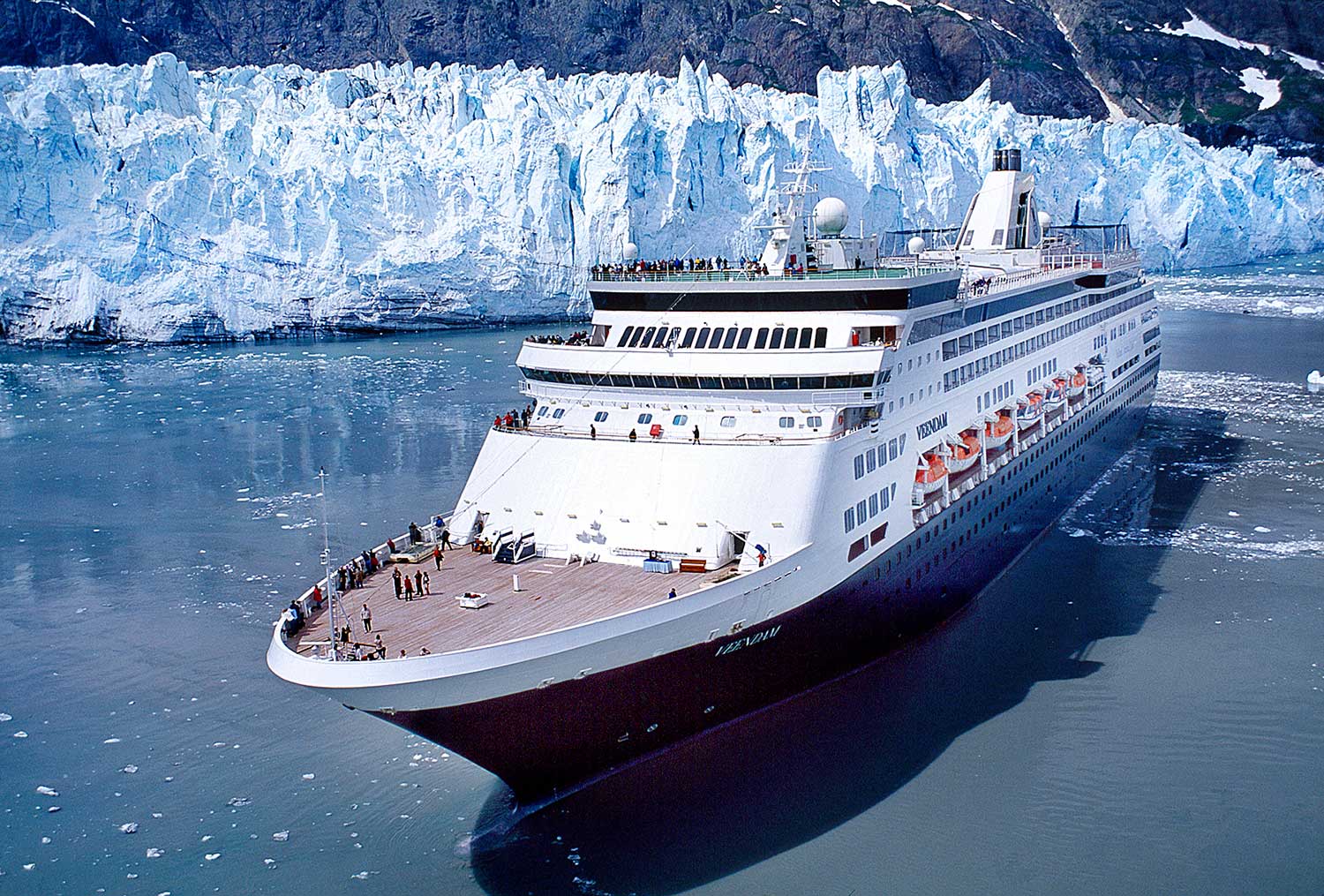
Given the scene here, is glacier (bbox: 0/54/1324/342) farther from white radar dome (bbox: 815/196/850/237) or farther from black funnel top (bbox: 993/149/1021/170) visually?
white radar dome (bbox: 815/196/850/237)

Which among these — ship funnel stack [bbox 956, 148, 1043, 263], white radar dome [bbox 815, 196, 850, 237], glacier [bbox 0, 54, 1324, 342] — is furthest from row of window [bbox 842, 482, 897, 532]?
glacier [bbox 0, 54, 1324, 342]

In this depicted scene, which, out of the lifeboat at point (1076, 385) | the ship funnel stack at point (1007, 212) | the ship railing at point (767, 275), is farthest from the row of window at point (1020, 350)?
the ship funnel stack at point (1007, 212)

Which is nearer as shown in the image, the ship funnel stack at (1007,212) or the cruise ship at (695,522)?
the cruise ship at (695,522)

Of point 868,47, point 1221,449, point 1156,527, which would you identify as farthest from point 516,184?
point 868,47

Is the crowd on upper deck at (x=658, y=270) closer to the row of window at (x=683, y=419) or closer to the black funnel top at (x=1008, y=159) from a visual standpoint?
the row of window at (x=683, y=419)

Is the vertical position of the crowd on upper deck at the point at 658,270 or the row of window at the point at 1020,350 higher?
the crowd on upper deck at the point at 658,270

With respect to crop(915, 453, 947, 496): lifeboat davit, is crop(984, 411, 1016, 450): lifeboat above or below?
above

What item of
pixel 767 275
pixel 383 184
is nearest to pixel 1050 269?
pixel 767 275
